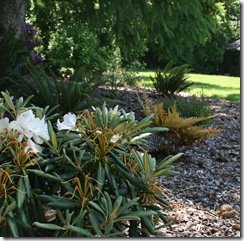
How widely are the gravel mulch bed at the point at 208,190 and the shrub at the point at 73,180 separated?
30 cm

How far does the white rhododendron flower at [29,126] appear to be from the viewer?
88.2 inches

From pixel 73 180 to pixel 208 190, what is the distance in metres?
1.70

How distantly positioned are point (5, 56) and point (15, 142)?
127 inches

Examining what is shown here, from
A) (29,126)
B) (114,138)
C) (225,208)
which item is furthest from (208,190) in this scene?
(29,126)

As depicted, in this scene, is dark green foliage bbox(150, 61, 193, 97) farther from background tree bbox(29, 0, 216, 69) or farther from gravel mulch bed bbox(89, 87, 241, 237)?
gravel mulch bed bbox(89, 87, 241, 237)

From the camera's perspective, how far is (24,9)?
21.0 feet

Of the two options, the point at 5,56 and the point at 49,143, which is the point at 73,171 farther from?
the point at 5,56

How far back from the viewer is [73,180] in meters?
2.20

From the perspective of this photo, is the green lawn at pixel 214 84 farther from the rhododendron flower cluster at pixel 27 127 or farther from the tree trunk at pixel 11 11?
the rhododendron flower cluster at pixel 27 127

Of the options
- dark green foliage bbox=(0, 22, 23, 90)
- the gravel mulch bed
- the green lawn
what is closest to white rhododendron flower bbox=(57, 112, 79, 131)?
the gravel mulch bed

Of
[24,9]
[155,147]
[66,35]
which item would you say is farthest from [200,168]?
[66,35]

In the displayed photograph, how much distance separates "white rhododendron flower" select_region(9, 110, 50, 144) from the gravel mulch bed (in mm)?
702

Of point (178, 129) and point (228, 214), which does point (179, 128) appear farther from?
point (228, 214)

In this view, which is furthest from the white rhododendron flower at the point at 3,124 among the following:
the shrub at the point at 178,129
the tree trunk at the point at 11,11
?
the tree trunk at the point at 11,11
